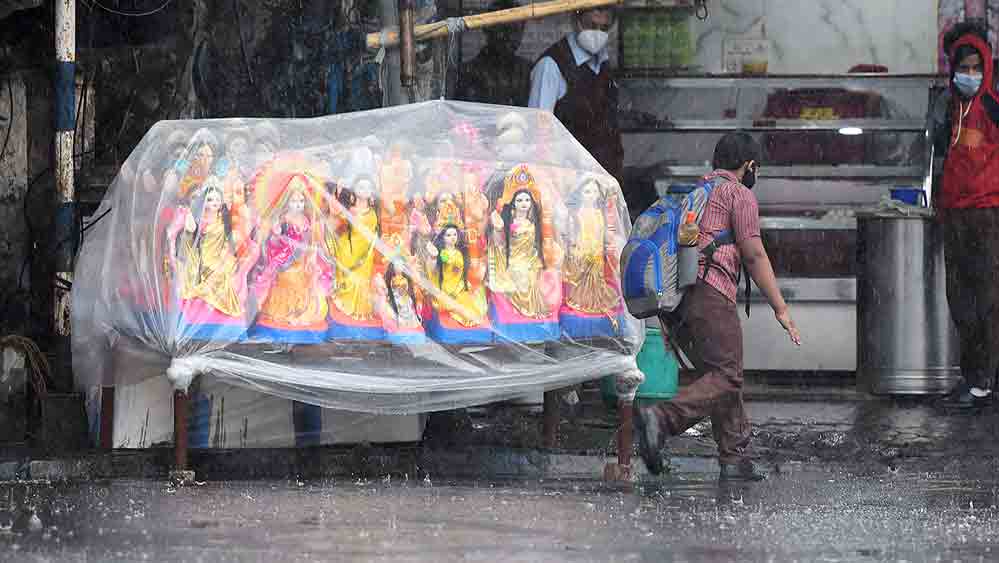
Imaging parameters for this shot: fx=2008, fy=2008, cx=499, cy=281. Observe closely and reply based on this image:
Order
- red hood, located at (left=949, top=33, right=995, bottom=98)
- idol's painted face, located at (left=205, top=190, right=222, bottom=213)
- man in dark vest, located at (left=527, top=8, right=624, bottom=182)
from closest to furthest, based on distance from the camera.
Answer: idol's painted face, located at (left=205, top=190, right=222, bottom=213), man in dark vest, located at (left=527, top=8, right=624, bottom=182), red hood, located at (left=949, top=33, right=995, bottom=98)

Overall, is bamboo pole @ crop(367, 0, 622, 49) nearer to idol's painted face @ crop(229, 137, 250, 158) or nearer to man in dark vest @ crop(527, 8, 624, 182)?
man in dark vest @ crop(527, 8, 624, 182)

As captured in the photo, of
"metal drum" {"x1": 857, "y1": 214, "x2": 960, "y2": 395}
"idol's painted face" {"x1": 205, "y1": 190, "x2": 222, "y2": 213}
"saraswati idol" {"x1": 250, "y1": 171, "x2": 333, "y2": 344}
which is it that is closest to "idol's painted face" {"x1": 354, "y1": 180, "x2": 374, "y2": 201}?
"saraswati idol" {"x1": 250, "y1": 171, "x2": 333, "y2": 344}

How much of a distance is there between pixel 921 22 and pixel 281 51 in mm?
5048

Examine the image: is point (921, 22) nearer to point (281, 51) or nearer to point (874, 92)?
point (874, 92)

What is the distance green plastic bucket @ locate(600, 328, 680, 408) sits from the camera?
1212 cm

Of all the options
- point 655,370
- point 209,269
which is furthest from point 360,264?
point 655,370

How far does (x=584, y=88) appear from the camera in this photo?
13297 millimetres

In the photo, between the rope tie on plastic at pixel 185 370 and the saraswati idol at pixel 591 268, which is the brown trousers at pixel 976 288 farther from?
the rope tie on plastic at pixel 185 370

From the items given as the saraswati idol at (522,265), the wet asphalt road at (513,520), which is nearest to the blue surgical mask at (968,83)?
the wet asphalt road at (513,520)

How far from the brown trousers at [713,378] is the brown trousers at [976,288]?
11.6 ft

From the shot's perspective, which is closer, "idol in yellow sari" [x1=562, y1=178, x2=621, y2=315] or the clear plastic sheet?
the clear plastic sheet

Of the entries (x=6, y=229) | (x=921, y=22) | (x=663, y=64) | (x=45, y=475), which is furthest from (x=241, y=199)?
(x=921, y=22)

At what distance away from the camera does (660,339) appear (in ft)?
39.9

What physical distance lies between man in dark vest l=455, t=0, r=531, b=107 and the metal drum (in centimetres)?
266
